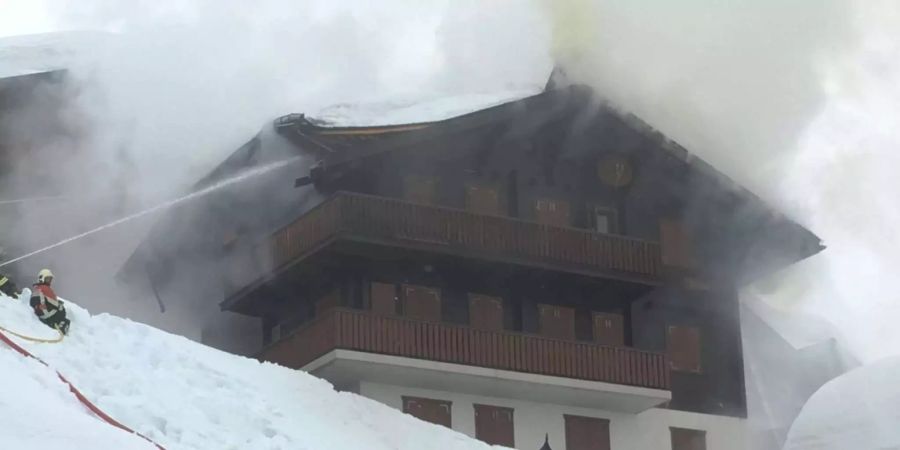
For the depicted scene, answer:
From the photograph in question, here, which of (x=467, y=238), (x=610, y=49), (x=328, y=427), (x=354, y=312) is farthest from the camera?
(x=610, y=49)

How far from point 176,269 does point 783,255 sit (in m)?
14.9

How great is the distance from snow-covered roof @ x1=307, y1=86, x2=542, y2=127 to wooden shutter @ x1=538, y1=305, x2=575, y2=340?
15.3ft

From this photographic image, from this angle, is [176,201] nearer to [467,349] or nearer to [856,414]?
[467,349]

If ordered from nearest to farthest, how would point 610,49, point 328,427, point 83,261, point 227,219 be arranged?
point 328,427, point 610,49, point 227,219, point 83,261

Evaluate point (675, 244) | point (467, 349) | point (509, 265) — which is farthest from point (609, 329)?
point (467, 349)

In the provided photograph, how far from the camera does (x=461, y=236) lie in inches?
1272

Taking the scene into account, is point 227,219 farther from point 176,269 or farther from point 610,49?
point 610,49

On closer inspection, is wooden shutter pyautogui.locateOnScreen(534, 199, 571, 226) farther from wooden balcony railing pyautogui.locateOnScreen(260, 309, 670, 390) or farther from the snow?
the snow

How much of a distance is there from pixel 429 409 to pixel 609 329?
510 cm

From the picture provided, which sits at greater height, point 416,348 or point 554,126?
point 554,126

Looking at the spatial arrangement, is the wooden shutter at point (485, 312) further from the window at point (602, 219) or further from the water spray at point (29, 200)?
the water spray at point (29, 200)

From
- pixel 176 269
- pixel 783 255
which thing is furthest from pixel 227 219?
pixel 783 255

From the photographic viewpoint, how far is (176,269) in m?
38.7

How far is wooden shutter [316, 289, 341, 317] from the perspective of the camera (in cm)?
3241
